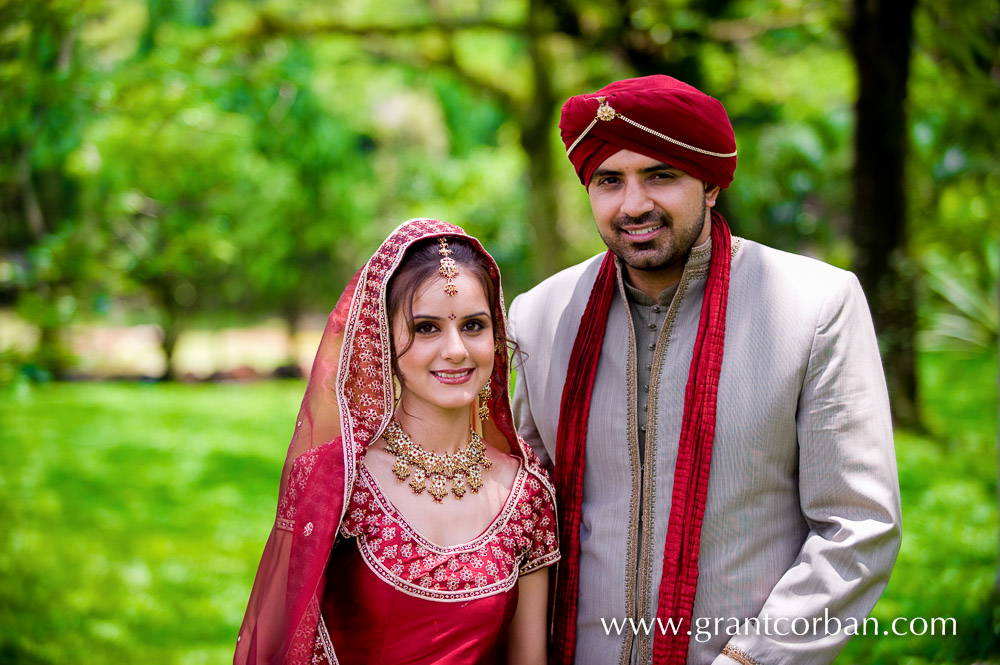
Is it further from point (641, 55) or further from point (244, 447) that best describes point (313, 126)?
point (641, 55)

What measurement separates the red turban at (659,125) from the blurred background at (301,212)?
2382 mm

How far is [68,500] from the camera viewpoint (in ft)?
21.8

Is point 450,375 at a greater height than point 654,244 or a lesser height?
lesser

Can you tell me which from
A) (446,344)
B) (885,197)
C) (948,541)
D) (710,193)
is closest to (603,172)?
(710,193)

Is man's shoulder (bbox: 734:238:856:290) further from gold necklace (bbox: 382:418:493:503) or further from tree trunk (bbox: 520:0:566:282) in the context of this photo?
tree trunk (bbox: 520:0:566:282)

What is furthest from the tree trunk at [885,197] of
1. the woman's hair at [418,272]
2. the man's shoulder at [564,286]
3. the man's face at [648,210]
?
the woman's hair at [418,272]

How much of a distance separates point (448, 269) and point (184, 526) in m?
5.11

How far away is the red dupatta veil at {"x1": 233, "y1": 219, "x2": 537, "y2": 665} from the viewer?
5.39 ft

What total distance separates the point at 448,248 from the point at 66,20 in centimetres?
278

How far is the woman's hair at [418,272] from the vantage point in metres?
1.77

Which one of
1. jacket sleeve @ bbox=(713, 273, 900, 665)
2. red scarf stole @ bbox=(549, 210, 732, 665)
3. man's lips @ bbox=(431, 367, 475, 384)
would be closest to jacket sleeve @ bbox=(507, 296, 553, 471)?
red scarf stole @ bbox=(549, 210, 732, 665)

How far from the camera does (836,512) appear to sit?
5.63ft

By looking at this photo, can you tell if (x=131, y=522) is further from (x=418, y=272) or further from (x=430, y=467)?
(x=418, y=272)

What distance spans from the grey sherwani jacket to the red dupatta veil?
0.46 meters
